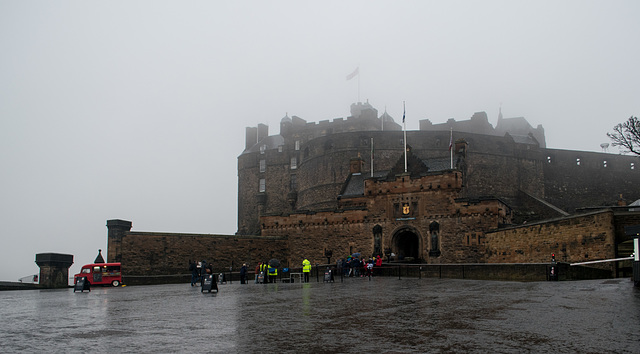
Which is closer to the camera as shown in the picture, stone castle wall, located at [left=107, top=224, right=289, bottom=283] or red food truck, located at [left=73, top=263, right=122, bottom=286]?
red food truck, located at [left=73, top=263, right=122, bottom=286]

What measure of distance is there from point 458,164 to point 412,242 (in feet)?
25.5

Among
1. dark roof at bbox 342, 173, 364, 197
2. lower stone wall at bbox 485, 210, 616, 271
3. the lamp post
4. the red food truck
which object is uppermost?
dark roof at bbox 342, 173, 364, 197

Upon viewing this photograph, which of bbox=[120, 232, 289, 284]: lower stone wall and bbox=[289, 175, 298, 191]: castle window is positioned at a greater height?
bbox=[289, 175, 298, 191]: castle window

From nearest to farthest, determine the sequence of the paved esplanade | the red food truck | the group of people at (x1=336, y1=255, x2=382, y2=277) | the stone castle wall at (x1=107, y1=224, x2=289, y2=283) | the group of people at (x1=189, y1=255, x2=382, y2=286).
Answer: the paved esplanade → the group of people at (x1=189, y1=255, x2=382, y2=286) → the group of people at (x1=336, y1=255, x2=382, y2=277) → the red food truck → the stone castle wall at (x1=107, y1=224, x2=289, y2=283)

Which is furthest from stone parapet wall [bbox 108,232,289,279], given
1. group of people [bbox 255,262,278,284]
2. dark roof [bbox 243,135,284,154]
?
dark roof [bbox 243,135,284,154]

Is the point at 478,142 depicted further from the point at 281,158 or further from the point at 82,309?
the point at 82,309

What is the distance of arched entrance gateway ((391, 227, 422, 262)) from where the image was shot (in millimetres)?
35094

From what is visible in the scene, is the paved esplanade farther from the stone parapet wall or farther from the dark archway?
the dark archway

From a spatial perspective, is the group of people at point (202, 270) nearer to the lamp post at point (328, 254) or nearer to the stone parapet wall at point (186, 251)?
the stone parapet wall at point (186, 251)

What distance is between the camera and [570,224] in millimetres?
25891

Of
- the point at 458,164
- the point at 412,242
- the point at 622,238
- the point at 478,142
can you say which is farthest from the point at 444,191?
the point at 478,142

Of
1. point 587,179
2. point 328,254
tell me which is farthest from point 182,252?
point 587,179

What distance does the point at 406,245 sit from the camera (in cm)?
3734

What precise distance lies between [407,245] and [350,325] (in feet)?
95.7
